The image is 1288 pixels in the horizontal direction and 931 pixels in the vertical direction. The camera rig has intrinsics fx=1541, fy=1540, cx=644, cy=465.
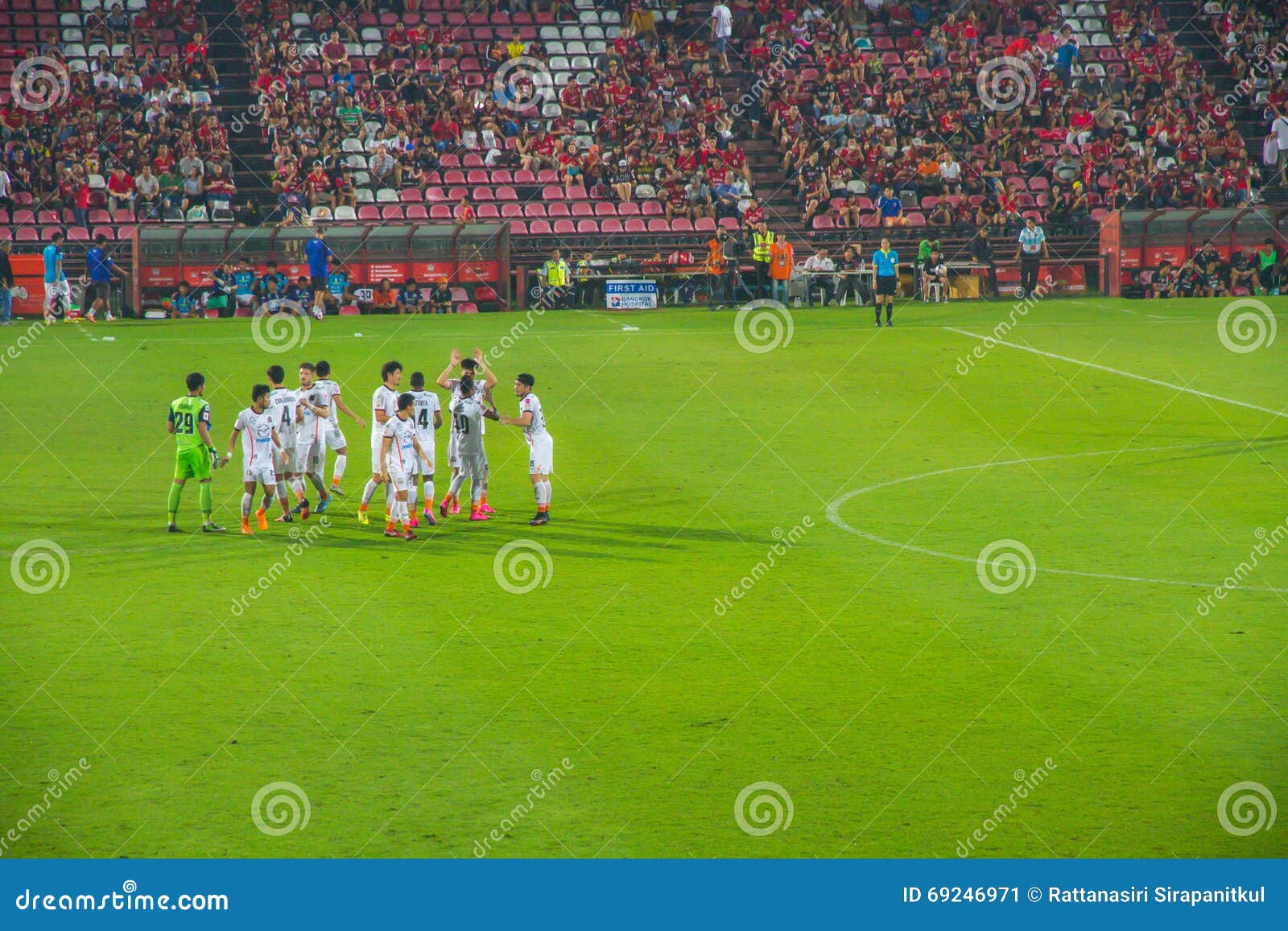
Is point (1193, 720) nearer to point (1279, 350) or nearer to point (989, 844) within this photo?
point (989, 844)

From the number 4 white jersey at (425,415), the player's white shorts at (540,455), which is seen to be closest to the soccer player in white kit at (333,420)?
the number 4 white jersey at (425,415)

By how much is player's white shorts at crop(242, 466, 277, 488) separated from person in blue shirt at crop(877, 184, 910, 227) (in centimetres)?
3311

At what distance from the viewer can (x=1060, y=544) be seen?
621 inches

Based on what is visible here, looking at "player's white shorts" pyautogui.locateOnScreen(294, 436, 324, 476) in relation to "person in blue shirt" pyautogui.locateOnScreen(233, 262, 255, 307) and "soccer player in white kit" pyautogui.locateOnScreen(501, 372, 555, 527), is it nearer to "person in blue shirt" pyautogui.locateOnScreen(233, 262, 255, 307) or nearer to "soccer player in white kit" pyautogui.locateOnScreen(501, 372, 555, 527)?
"soccer player in white kit" pyautogui.locateOnScreen(501, 372, 555, 527)

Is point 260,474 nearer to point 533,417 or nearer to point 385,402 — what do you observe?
point 385,402

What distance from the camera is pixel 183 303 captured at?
41.7m

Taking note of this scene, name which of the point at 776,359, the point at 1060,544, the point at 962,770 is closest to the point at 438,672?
the point at 962,770

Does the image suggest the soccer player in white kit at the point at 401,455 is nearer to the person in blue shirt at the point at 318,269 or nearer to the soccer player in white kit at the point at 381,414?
the soccer player in white kit at the point at 381,414

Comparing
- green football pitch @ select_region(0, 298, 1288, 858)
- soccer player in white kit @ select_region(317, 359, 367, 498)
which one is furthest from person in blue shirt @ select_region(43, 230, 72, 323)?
soccer player in white kit @ select_region(317, 359, 367, 498)

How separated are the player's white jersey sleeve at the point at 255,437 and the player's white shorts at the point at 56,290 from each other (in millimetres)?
25336

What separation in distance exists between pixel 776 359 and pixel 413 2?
26.6m

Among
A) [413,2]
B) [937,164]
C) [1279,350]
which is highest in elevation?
[413,2]

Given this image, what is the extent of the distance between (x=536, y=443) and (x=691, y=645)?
4.85 meters

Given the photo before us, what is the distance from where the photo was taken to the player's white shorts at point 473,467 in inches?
668
